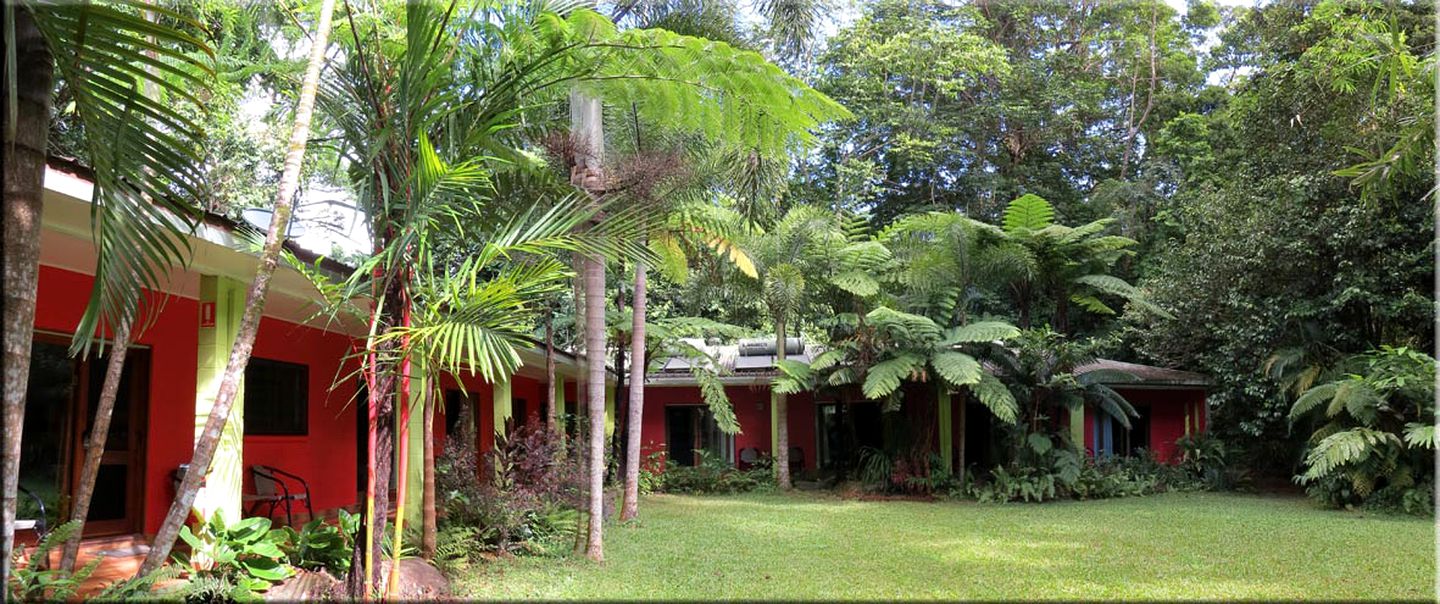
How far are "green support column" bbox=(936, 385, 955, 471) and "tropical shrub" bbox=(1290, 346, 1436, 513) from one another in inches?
197

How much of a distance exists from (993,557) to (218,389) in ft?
20.7

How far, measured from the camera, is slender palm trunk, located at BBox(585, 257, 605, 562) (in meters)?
7.80

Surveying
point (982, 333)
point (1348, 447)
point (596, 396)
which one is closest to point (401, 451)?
point (596, 396)

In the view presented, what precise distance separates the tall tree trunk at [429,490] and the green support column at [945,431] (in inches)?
400

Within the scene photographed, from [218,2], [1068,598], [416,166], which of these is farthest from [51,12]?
[1068,598]

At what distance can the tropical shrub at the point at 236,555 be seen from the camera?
555cm

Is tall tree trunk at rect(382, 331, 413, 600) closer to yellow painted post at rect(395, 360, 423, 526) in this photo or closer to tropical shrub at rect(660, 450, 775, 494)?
yellow painted post at rect(395, 360, 423, 526)

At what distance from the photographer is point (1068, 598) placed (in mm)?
6414

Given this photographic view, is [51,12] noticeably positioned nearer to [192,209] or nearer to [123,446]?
[192,209]

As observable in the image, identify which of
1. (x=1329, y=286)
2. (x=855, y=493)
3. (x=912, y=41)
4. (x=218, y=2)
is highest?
(x=912, y=41)

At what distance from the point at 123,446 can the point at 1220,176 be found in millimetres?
19671

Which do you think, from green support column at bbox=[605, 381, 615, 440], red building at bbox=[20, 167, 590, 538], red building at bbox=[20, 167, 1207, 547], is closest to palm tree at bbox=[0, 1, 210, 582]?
red building at bbox=[20, 167, 1207, 547]

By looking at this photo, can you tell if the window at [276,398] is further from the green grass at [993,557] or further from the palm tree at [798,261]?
the palm tree at [798,261]

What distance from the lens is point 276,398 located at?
9547 millimetres
